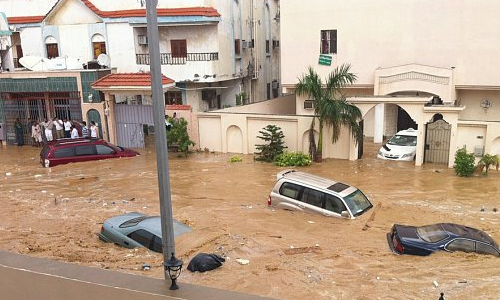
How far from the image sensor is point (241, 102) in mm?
31672

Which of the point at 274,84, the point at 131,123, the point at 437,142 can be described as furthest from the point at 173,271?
the point at 274,84

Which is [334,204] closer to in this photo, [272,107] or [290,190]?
[290,190]

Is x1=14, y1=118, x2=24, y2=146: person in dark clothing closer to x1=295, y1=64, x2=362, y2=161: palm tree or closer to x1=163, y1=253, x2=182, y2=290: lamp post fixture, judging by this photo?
x1=295, y1=64, x2=362, y2=161: palm tree

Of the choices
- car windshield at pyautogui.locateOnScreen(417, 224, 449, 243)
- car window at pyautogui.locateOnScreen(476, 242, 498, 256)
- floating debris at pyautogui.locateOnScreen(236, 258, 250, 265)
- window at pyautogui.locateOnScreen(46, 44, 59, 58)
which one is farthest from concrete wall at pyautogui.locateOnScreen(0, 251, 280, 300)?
window at pyautogui.locateOnScreen(46, 44, 59, 58)

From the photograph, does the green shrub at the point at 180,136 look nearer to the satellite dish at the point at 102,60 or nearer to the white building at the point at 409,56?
the satellite dish at the point at 102,60

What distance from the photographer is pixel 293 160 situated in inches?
838

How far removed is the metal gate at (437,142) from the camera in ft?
67.8

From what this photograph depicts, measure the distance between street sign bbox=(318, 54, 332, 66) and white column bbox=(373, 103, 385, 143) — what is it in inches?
148

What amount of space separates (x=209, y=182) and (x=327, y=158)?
21.8 ft

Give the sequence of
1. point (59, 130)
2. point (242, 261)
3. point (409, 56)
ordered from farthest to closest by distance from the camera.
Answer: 1. point (59, 130)
2. point (409, 56)
3. point (242, 261)

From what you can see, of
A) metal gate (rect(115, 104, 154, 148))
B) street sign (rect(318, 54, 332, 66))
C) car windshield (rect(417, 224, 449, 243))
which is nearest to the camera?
car windshield (rect(417, 224, 449, 243))

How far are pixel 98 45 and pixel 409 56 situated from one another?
59.9 feet

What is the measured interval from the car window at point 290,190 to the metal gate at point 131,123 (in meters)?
13.0

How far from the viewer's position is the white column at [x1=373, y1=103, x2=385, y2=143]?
26.5 meters
